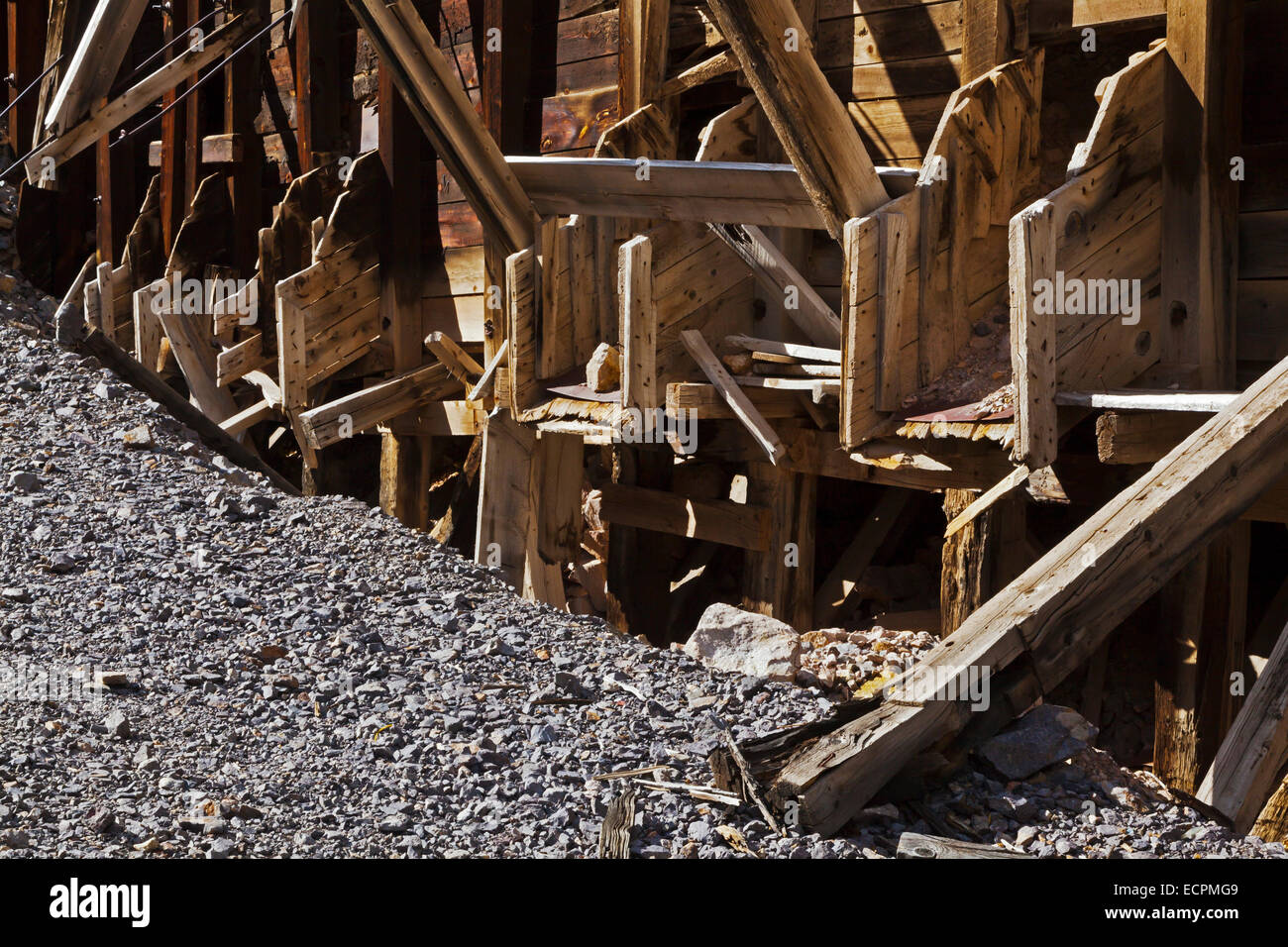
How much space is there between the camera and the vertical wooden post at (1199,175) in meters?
5.01

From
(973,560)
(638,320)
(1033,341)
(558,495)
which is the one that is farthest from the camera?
(558,495)

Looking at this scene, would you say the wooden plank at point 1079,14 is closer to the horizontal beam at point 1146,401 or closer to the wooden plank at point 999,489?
the horizontal beam at point 1146,401

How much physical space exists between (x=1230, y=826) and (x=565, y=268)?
4.00 meters

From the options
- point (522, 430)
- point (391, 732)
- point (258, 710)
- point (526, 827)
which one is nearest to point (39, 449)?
point (522, 430)

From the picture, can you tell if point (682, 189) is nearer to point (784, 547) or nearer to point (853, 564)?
point (784, 547)

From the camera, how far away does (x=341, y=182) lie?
9.38 meters

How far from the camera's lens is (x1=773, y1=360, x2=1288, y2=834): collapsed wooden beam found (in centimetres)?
309

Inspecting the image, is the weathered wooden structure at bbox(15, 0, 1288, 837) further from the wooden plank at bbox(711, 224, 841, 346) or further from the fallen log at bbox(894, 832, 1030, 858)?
the fallen log at bbox(894, 832, 1030, 858)

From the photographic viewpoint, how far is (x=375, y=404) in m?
8.21

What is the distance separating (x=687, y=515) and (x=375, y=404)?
2080 millimetres

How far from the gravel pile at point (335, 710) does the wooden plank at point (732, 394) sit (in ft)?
3.71

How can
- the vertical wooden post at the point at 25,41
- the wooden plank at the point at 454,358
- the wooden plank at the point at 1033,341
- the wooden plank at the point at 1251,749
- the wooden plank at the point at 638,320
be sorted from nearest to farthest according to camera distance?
the wooden plank at the point at 1251,749 < the wooden plank at the point at 1033,341 < the wooden plank at the point at 638,320 < the wooden plank at the point at 454,358 < the vertical wooden post at the point at 25,41

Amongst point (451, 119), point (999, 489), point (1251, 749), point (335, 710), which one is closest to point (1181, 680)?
point (999, 489)

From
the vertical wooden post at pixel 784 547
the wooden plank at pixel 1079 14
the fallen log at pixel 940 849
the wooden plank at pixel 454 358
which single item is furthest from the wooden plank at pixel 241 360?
the fallen log at pixel 940 849
